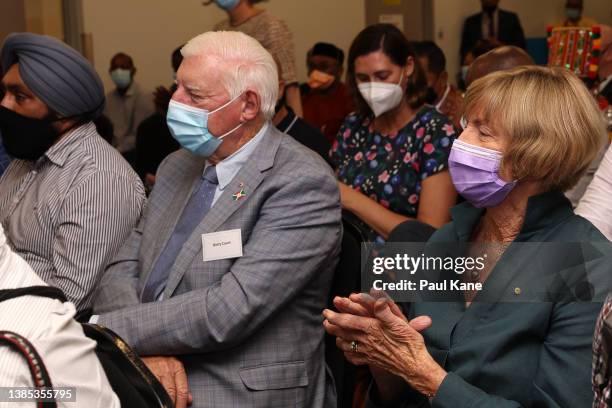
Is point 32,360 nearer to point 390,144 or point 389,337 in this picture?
point 389,337

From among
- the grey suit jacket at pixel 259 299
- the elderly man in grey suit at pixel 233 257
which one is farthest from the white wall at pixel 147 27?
the grey suit jacket at pixel 259 299

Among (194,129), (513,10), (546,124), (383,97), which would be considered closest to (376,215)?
(383,97)

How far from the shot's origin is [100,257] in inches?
108

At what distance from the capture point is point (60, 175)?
2838 millimetres

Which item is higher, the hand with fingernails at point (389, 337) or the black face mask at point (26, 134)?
the black face mask at point (26, 134)

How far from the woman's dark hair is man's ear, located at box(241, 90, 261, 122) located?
3.38 feet

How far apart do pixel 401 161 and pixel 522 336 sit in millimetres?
1547

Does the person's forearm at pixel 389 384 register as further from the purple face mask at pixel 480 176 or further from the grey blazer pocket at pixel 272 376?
the purple face mask at pixel 480 176

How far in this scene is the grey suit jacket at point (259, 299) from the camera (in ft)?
7.63

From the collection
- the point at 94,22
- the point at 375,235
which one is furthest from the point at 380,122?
the point at 94,22

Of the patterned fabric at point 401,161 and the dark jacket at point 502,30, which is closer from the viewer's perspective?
the patterned fabric at point 401,161

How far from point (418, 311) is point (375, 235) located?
1.21 meters

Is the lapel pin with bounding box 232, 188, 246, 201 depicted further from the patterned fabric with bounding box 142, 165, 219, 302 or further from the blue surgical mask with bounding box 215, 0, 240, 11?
the blue surgical mask with bounding box 215, 0, 240, 11

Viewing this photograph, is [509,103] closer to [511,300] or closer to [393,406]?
[511,300]
